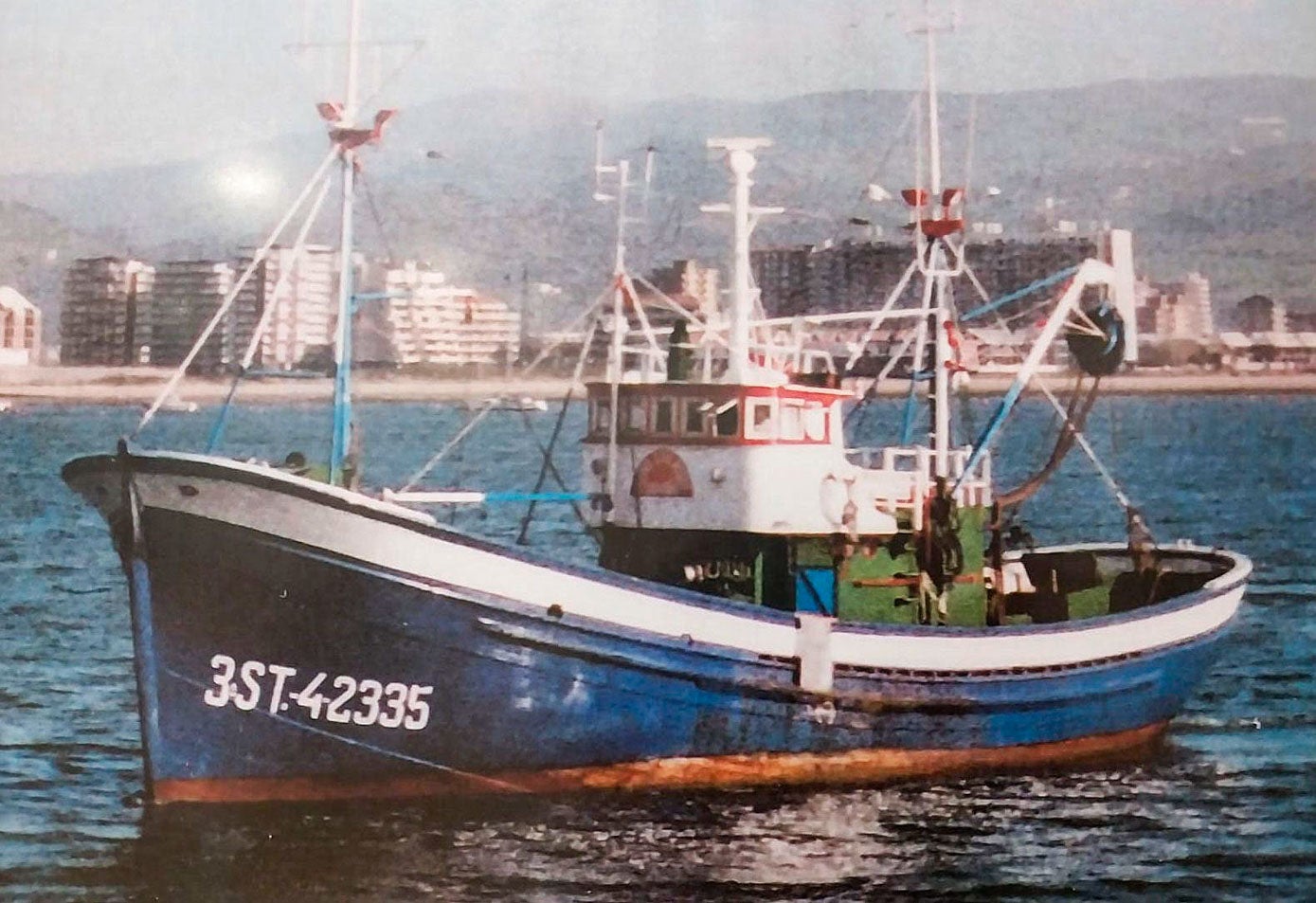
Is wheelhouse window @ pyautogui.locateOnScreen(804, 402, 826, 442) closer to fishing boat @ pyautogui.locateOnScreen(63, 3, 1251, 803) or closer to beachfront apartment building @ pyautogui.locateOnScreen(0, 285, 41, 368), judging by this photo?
fishing boat @ pyautogui.locateOnScreen(63, 3, 1251, 803)

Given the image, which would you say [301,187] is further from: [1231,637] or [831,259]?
[1231,637]

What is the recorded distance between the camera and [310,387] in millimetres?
13406

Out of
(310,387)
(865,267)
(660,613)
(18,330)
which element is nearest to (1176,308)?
(865,267)

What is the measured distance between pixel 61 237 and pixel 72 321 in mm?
821

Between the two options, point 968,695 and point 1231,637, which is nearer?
point 968,695

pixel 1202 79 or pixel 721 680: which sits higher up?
pixel 1202 79

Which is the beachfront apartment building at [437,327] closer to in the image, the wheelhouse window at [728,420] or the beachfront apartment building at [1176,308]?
the wheelhouse window at [728,420]

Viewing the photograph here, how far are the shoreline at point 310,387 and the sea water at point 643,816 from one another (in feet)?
0.74

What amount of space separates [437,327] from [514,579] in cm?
385

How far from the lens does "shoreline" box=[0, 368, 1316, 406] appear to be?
1250 centimetres

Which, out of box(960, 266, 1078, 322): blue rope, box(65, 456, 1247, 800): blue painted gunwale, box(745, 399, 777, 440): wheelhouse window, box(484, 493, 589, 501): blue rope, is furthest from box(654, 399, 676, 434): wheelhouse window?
box(960, 266, 1078, 322): blue rope

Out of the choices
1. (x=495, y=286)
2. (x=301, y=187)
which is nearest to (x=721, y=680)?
(x=495, y=286)

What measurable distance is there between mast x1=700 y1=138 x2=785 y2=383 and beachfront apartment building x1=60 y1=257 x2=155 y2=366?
4.94 m

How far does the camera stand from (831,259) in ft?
44.2
